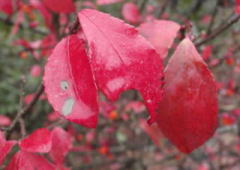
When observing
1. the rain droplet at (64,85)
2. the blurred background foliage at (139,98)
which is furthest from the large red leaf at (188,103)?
the blurred background foliage at (139,98)

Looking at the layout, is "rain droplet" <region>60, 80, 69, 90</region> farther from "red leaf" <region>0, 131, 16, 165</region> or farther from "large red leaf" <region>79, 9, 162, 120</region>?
"red leaf" <region>0, 131, 16, 165</region>

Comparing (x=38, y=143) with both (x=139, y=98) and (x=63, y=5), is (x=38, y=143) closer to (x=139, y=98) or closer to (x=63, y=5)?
(x=63, y=5)

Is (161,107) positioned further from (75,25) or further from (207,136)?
(75,25)

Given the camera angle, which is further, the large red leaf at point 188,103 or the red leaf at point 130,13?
the red leaf at point 130,13

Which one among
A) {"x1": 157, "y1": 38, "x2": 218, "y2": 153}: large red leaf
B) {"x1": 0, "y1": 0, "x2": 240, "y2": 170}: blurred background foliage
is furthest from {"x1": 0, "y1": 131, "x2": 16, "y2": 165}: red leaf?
{"x1": 0, "y1": 0, "x2": 240, "y2": 170}: blurred background foliage

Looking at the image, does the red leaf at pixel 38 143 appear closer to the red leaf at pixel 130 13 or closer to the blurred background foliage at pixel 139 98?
the red leaf at pixel 130 13

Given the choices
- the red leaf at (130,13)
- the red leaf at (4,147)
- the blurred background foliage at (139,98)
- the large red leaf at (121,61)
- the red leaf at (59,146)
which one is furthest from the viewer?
the blurred background foliage at (139,98)
